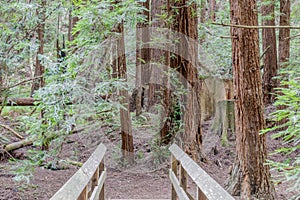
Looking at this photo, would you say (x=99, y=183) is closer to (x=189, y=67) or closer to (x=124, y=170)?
(x=124, y=170)

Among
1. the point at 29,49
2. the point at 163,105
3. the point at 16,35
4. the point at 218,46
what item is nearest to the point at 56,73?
the point at 29,49

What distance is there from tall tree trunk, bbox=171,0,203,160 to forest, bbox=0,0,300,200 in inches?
0.9

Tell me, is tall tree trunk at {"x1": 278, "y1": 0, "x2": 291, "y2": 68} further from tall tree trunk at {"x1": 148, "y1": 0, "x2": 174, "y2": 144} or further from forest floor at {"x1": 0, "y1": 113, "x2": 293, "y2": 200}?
tall tree trunk at {"x1": 148, "y1": 0, "x2": 174, "y2": 144}

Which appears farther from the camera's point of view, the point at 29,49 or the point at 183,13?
the point at 183,13

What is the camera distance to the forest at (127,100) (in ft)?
14.7

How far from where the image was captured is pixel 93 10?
5.75 metres

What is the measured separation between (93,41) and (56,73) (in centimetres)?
101

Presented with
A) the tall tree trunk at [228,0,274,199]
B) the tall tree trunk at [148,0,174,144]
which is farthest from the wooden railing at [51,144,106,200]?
the tall tree trunk at [148,0,174,144]

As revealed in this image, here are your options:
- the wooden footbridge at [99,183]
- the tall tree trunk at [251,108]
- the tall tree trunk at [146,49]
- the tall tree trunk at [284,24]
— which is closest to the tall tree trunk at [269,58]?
the tall tree trunk at [284,24]

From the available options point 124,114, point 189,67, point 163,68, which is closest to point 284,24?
point 189,67

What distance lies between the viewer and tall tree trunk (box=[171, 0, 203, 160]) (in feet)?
23.0

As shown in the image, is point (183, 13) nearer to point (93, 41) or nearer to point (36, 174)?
point (93, 41)

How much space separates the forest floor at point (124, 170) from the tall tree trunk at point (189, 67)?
0.63 meters

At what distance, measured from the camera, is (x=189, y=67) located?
717 cm
